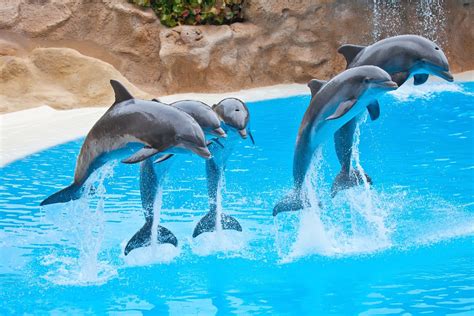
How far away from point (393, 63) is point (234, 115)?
1244 millimetres

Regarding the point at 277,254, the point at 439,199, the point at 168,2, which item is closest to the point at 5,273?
the point at 277,254

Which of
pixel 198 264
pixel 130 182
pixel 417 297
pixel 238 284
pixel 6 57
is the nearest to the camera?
pixel 417 297

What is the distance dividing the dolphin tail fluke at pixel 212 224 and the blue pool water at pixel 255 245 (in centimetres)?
15

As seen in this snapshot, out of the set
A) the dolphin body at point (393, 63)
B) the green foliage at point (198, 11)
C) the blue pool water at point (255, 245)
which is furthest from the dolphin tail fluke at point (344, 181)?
the green foliage at point (198, 11)

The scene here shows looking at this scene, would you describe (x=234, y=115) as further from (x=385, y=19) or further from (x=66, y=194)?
(x=385, y=19)

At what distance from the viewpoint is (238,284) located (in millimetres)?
5922

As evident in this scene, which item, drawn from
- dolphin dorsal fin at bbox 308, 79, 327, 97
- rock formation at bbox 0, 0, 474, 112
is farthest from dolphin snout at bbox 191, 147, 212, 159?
rock formation at bbox 0, 0, 474, 112

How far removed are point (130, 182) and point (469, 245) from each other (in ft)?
12.7

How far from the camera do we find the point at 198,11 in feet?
52.4

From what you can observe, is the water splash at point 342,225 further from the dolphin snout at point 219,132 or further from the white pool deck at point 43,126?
the white pool deck at point 43,126

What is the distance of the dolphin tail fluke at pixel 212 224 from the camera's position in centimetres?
666

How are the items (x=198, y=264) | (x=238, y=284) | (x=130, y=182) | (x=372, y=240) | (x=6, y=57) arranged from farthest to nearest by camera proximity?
(x=6, y=57) < (x=130, y=182) < (x=372, y=240) < (x=198, y=264) < (x=238, y=284)

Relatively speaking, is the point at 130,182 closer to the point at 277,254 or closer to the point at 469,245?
the point at 277,254

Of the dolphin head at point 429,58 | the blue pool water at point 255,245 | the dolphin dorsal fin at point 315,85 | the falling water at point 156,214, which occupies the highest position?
the dolphin head at point 429,58
